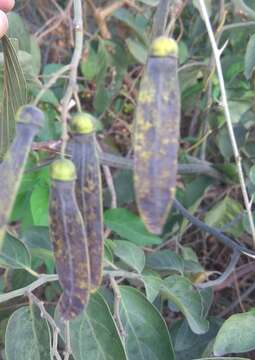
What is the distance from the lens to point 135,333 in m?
1.12

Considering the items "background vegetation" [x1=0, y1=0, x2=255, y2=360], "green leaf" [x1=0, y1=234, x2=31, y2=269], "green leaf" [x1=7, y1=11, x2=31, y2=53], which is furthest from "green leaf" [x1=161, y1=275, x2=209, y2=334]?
"green leaf" [x1=7, y1=11, x2=31, y2=53]

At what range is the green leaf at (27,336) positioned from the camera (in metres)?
1.04

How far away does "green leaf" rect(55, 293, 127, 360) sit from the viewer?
3.29 ft

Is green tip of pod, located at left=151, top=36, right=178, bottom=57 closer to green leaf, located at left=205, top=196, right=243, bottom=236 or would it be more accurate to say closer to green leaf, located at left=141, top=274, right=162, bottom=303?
green leaf, located at left=141, top=274, right=162, bottom=303

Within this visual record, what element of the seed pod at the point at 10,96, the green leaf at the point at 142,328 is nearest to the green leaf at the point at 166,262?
the green leaf at the point at 142,328

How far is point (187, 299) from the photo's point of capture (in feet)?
3.84

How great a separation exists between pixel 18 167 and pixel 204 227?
845 millimetres

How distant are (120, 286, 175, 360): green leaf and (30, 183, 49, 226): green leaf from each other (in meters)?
0.33

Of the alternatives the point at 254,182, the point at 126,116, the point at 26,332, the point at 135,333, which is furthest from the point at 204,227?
the point at 126,116

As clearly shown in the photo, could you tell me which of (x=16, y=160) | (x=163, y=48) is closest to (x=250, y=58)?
(x=163, y=48)

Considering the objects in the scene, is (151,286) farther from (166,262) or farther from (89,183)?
(89,183)

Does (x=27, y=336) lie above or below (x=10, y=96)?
below

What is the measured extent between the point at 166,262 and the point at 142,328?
0.27 metres

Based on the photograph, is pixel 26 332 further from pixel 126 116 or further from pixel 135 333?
pixel 126 116
